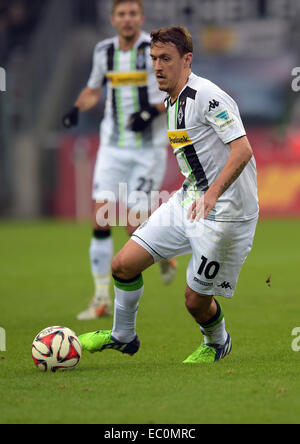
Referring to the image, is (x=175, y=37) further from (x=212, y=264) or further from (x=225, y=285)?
(x=225, y=285)

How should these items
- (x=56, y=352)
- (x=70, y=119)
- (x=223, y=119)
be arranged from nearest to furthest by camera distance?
1. (x=223, y=119)
2. (x=56, y=352)
3. (x=70, y=119)

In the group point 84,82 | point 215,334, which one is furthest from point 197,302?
point 84,82

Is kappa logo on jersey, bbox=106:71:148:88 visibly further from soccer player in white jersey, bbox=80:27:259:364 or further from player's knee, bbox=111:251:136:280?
player's knee, bbox=111:251:136:280

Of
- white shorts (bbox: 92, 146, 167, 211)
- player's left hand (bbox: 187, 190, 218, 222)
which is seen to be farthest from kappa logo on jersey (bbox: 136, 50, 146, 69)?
player's left hand (bbox: 187, 190, 218, 222)

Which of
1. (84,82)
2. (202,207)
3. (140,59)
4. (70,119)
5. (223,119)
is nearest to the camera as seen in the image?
(202,207)

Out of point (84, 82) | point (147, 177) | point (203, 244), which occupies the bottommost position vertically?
point (84, 82)

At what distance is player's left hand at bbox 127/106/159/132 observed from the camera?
791cm

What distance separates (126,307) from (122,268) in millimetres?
286

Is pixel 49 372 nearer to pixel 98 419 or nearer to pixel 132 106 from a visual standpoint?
pixel 98 419

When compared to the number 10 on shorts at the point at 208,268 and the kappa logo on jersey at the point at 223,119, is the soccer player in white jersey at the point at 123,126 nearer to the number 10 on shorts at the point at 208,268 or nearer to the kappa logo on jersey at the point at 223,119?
the number 10 on shorts at the point at 208,268

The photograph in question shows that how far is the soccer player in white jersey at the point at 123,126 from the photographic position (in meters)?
7.91

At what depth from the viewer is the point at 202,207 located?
4969 mm

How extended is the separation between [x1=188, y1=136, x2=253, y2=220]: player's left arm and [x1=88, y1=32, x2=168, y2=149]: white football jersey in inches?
124

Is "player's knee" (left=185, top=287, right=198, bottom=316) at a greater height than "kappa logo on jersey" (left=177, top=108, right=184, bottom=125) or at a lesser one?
lesser
